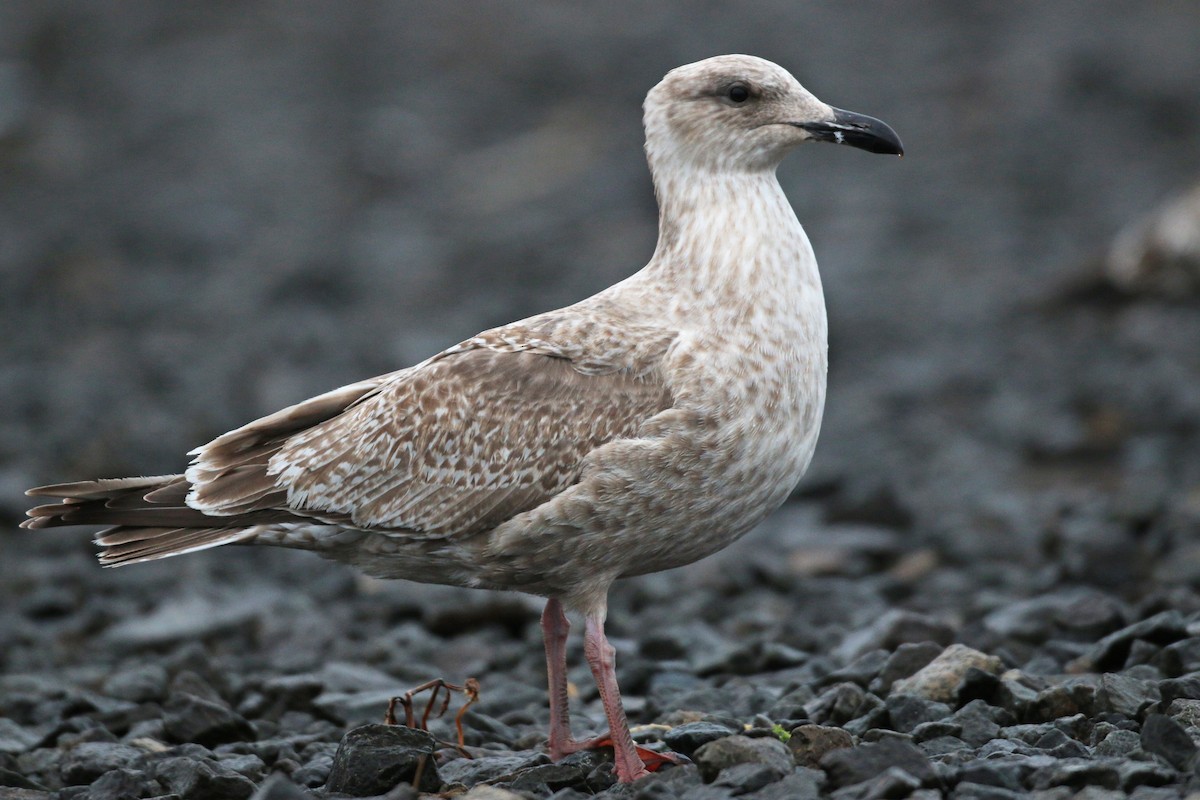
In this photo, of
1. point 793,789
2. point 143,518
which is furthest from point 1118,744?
point 143,518

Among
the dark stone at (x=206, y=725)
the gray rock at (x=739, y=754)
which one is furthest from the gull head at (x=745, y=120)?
the dark stone at (x=206, y=725)

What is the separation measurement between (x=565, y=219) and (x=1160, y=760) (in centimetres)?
1634

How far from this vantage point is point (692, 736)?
22.1ft

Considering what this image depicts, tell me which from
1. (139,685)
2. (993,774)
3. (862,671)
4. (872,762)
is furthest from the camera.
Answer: (139,685)

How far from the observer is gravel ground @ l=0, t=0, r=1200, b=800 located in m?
7.04

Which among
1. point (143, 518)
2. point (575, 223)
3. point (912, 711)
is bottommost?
point (912, 711)

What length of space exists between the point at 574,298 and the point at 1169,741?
13.3 meters

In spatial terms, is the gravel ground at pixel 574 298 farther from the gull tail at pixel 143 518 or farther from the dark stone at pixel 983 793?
the gull tail at pixel 143 518

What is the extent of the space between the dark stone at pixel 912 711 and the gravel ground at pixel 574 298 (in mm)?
15

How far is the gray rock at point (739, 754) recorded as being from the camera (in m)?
6.04

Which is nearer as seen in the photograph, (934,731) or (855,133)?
(934,731)

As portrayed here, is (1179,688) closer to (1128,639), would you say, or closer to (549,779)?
(1128,639)

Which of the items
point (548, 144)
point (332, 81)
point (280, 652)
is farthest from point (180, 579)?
point (332, 81)

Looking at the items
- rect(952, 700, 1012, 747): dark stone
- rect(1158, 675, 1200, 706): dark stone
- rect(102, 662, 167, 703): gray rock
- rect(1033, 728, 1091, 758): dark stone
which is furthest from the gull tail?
rect(1158, 675, 1200, 706): dark stone
